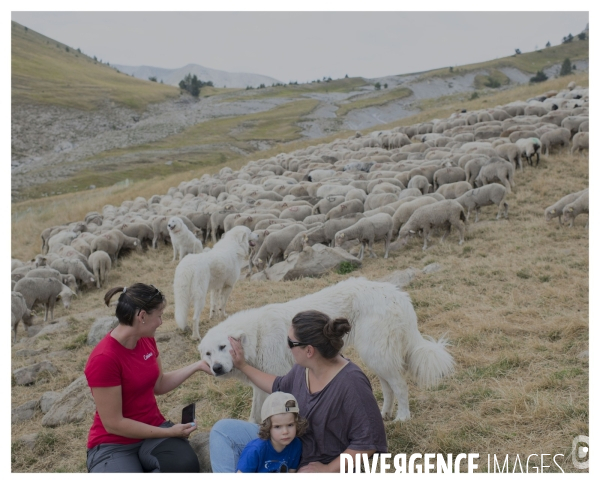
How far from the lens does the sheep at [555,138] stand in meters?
17.9

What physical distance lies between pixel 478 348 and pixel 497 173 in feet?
31.7

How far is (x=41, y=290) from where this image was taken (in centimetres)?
1245

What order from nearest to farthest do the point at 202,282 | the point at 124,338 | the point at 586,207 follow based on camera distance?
the point at 124,338, the point at 202,282, the point at 586,207

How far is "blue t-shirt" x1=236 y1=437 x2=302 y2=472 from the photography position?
A: 145 inches

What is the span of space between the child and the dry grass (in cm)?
143

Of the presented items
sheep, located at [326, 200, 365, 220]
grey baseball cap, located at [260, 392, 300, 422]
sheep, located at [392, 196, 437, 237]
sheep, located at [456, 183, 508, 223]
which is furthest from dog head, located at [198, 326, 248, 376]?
sheep, located at [456, 183, 508, 223]

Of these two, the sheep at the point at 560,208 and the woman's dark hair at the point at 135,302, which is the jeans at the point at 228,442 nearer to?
the woman's dark hair at the point at 135,302

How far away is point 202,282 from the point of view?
27.6 feet

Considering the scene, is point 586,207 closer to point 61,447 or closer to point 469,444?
point 469,444

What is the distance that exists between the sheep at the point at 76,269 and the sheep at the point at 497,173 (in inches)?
468

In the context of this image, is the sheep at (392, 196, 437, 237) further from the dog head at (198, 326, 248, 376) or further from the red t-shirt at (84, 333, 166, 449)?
the red t-shirt at (84, 333, 166, 449)

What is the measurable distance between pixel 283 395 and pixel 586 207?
10.8m

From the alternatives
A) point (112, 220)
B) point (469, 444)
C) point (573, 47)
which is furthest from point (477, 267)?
point (573, 47)

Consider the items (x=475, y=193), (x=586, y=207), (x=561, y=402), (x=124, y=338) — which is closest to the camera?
(x=124, y=338)
